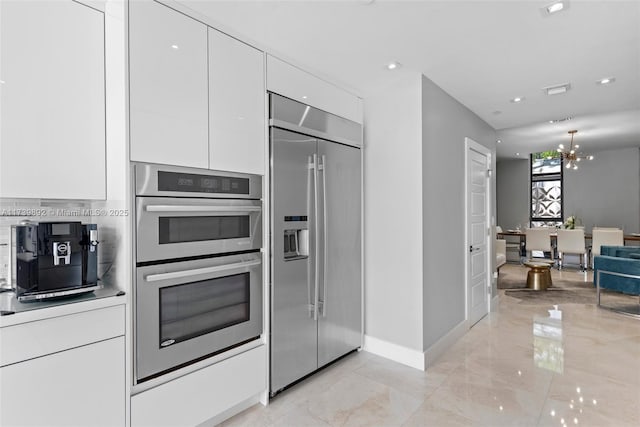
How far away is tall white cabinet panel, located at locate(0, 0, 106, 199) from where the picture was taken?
5.47 ft

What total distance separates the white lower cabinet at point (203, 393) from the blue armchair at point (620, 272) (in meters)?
4.85

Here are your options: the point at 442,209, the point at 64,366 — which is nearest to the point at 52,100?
the point at 64,366

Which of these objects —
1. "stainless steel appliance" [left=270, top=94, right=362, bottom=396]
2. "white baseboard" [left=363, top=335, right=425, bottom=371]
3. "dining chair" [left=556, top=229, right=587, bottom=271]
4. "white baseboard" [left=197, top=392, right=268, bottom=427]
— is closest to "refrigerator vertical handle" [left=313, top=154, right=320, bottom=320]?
"stainless steel appliance" [left=270, top=94, right=362, bottom=396]

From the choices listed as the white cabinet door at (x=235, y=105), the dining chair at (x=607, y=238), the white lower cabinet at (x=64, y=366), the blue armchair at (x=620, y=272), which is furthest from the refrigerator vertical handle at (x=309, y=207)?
the dining chair at (x=607, y=238)

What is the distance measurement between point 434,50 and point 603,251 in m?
5.00

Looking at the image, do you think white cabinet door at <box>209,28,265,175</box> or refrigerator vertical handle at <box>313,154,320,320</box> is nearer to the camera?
white cabinet door at <box>209,28,265,175</box>

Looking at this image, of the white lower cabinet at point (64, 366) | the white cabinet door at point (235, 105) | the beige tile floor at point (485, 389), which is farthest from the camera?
the beige tile floor at point (485, 389)

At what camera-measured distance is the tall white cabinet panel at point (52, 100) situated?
1.67 meters

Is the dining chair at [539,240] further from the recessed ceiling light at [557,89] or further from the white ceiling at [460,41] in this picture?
the recessed ceiling light at [557,89]

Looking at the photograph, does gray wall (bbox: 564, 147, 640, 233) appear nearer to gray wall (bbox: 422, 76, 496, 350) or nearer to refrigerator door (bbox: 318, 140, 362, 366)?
gray wall (bbox: 422, 76, 496, 350)

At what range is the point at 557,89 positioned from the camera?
3.40m

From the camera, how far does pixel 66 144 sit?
72.7 inches

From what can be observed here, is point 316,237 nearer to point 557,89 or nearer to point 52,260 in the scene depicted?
point 52,260

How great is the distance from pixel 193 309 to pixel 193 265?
269mm
